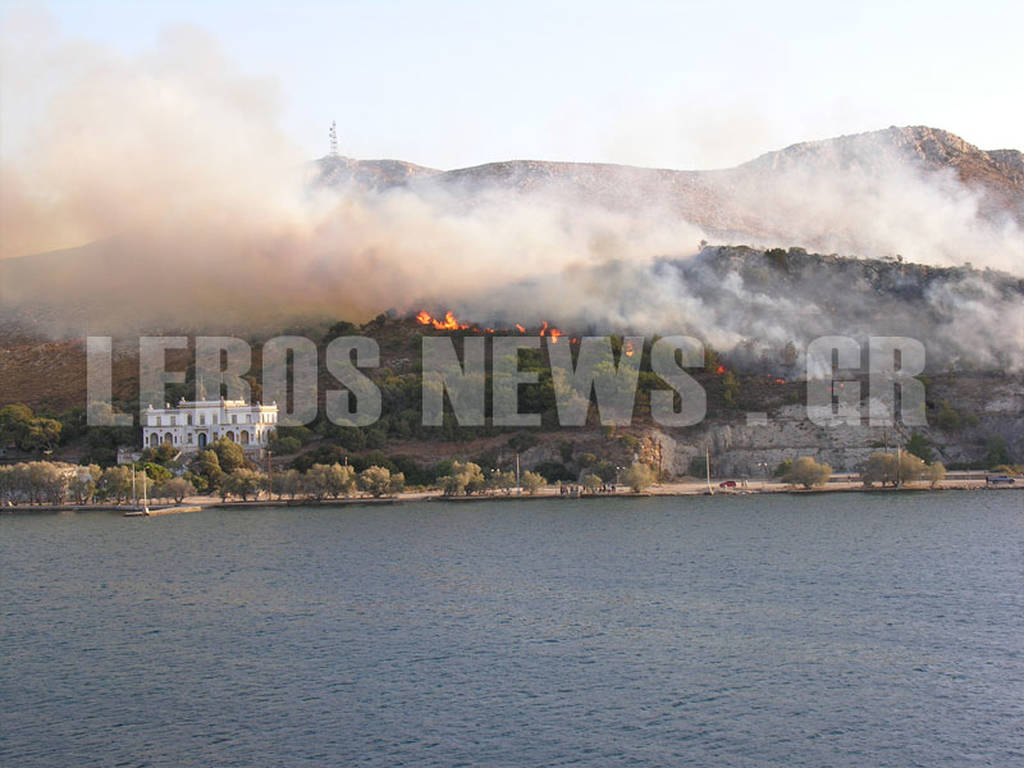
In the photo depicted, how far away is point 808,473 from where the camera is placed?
100250 millimetres

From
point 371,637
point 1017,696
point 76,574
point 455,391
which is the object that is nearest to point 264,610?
point 371,637

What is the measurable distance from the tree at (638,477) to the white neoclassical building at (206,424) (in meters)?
38.4

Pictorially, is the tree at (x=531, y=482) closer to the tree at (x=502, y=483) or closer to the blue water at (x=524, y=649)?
the tree at (x=502, y=483)

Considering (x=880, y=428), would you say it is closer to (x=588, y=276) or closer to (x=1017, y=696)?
(x=588, y=276)

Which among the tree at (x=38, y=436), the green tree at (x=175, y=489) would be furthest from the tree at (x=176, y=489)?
the tree at (x=38, y=436)

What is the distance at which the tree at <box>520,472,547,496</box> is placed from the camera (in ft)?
334

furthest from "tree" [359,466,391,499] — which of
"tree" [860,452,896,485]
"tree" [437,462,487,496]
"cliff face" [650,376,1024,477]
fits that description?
"tree" [860,452,896,485]

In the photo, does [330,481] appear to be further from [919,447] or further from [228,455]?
[919,447]

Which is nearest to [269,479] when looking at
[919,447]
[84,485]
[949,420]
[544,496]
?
[84,485]

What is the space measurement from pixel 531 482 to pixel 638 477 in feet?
28.5

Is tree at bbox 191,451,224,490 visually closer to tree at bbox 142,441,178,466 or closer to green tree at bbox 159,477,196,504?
tree at bbox 142,441,178,466

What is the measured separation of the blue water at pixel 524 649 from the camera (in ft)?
110

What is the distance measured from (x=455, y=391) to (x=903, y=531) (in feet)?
184

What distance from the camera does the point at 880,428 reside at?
11156 cm
